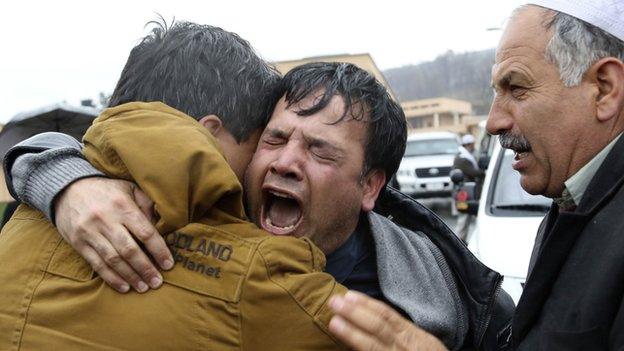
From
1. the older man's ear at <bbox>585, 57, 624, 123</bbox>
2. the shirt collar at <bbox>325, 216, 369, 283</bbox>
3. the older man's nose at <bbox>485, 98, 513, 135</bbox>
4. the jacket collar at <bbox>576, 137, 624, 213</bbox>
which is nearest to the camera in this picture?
the jacket collar at <bbox>576, 137, 624, 213</bbox>

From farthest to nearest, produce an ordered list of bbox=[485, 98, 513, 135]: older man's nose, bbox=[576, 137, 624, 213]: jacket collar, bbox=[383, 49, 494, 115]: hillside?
bbox=[383, 49, 494, 115]: hillside → bbox=[485, 98, 513, 135]: older man's nose → bbox=[576, 137, 624, 213]: jacket collar

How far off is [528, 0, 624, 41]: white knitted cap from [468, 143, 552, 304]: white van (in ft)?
8.50

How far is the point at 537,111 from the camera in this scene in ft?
6.58

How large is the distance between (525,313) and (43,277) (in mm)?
1192

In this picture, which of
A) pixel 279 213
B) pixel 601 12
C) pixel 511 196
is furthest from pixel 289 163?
pixel 511 196

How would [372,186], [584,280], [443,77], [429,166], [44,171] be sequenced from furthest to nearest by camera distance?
[443,77] → [429,166] → [372,186] → [44,171] → [584,280]

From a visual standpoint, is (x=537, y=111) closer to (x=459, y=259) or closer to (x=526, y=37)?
(x=526, y=37)

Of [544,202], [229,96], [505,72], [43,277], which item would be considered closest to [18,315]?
[43,277]

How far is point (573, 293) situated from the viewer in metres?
1.69

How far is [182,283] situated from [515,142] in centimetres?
109

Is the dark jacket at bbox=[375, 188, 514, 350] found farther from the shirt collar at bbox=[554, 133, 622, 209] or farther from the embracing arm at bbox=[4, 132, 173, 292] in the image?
the embracing arm at bbox=[4, 132, 173, 292]

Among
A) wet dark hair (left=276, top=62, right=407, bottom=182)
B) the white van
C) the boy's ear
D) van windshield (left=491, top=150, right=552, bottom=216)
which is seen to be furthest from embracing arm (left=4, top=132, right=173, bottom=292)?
van windshield (left=491, top=150, right=552, bottom=216)

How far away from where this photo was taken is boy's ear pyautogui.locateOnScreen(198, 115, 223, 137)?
2.04 metres

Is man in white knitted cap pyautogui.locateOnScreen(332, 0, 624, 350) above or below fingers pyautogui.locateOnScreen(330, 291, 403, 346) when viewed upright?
above
